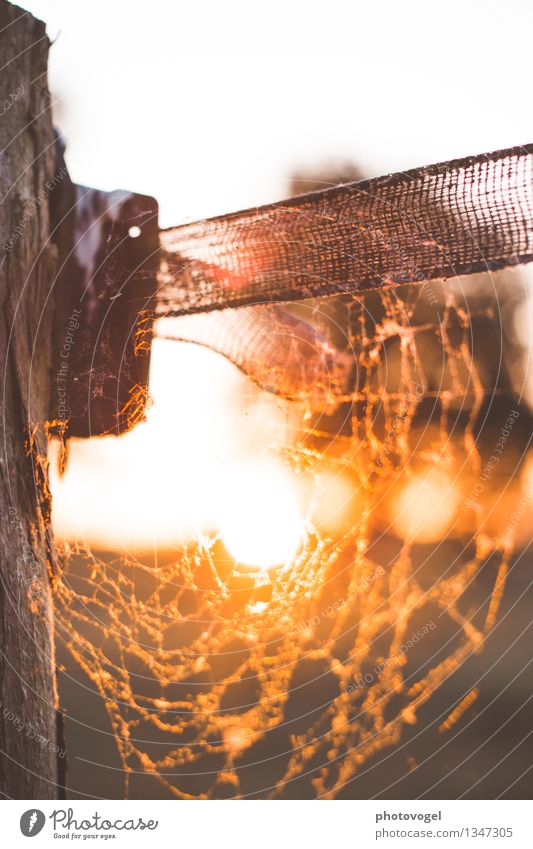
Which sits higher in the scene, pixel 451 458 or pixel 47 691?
pixel 451 458

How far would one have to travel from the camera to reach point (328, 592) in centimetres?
54

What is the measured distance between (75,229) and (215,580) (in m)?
0.30

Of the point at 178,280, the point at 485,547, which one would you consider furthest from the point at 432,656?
the point at 178,280

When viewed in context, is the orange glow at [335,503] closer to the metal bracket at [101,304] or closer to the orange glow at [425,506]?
the orange glow at [425,506]

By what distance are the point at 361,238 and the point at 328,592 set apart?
26cm

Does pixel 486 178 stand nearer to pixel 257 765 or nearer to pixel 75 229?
pixel 75 229

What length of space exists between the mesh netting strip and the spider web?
21 millimetres

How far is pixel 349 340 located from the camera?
0.56m

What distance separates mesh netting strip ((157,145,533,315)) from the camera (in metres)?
0.50

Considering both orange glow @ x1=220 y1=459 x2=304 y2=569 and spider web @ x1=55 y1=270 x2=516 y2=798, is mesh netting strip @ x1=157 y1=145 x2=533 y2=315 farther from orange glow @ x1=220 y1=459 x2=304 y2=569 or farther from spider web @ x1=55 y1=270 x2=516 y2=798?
orange glow @ x1=220 y1=459 x2=304 y2=569

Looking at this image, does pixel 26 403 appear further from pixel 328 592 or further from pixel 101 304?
pixel 328 592

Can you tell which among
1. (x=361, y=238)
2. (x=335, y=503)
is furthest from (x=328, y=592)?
(x=361, y=238)

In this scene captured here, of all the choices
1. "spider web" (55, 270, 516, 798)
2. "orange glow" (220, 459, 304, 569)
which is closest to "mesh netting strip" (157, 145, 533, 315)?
"spider web" (55, 270, 516, 798)
